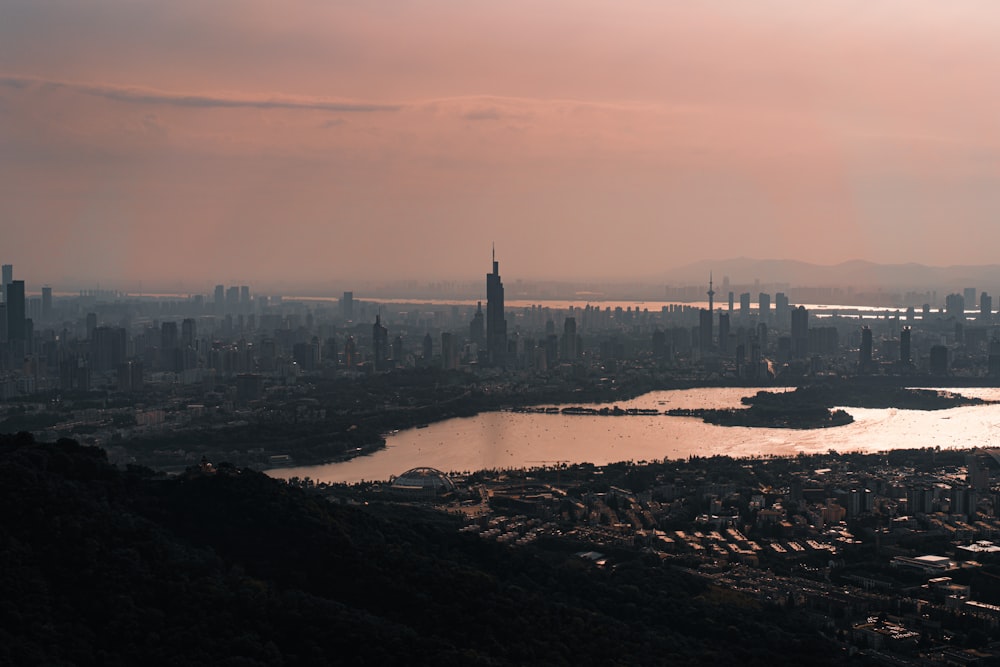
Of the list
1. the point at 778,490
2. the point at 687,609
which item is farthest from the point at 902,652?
the point at 778,490

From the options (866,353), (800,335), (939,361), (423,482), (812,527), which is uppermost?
(800,335)

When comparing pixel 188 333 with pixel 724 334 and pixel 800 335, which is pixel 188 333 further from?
pixel 800 335

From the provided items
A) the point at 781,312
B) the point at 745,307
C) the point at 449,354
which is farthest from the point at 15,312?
the point at 745,307

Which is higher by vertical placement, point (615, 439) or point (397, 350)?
point (397, 350)

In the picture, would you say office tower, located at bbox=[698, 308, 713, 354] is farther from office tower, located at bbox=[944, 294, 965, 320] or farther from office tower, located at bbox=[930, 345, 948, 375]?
office tower, located at bbox=[944, 294, 965, 320]

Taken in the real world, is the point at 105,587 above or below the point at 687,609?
above

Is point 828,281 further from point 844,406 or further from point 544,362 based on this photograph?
point 844,406
